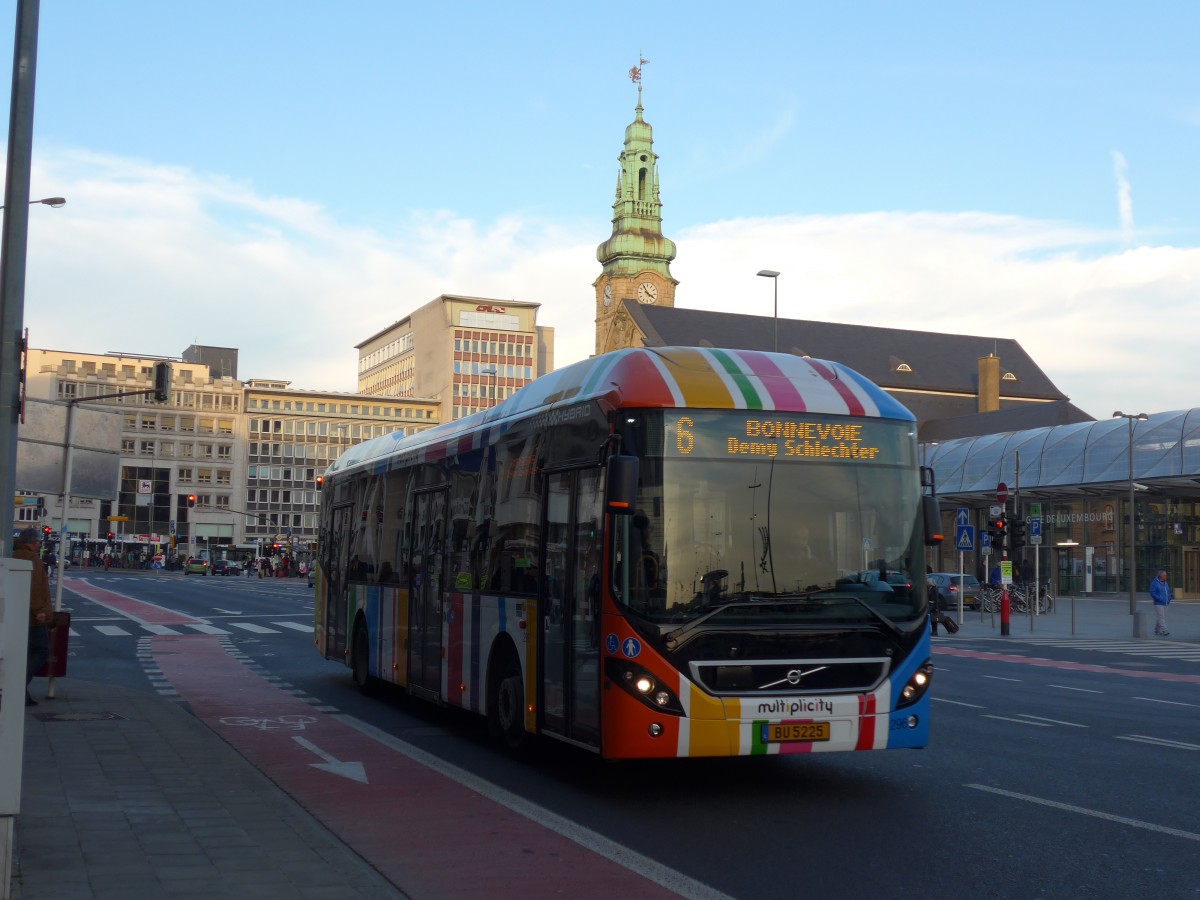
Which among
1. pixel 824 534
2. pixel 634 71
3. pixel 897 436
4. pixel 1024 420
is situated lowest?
pixel 824 534

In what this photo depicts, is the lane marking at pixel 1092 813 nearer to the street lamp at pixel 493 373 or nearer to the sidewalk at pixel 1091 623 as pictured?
the sidewalk at pixel 1091 623

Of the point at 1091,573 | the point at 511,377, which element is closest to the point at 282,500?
the point at 511,377

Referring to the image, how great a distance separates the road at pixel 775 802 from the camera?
7.40 m

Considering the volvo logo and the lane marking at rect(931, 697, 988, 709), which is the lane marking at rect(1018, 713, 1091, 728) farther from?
the volvo logo

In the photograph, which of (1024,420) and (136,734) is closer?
(136,734)

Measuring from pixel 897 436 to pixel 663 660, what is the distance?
7.87ft

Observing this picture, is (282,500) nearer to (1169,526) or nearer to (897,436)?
(1169,526)

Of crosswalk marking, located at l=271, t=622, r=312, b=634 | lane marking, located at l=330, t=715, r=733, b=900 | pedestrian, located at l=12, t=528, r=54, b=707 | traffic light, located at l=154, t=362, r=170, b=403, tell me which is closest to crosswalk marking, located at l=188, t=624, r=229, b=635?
crosswalk marking, located at l=271, t=622, r=312, b=634

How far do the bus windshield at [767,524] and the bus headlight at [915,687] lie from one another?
35 centimetres

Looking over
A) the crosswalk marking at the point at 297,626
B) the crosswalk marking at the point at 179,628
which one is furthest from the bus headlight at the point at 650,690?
the crosswalk marking at the point at 297,626

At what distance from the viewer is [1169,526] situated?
6531 cm

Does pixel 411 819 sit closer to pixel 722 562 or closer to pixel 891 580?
pixel 722 562

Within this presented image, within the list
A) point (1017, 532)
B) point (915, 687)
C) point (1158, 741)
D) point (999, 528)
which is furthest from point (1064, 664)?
point (915, 687)

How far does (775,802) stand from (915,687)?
4.02 ft
